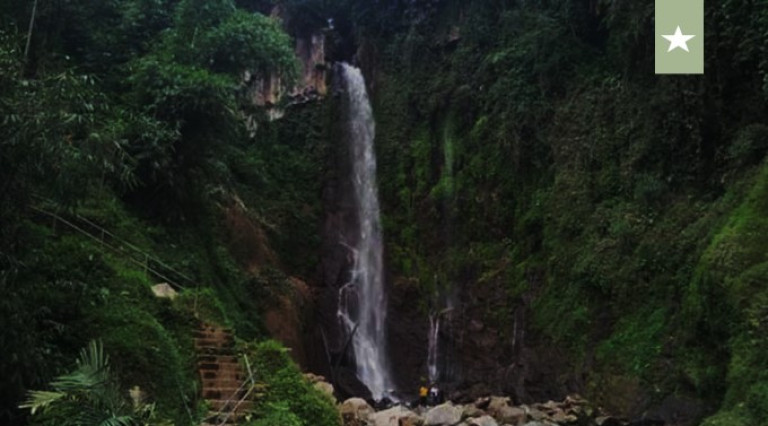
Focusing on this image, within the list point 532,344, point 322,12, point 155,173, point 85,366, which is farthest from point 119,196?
point 322,12

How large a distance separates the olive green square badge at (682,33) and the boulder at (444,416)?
7482 mm

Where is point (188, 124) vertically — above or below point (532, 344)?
above

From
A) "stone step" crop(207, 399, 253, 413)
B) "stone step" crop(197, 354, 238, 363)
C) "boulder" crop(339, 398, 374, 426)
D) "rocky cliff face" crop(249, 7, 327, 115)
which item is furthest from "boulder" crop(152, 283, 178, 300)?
"rocky cliff face" crop(249, 7, 327, 115)

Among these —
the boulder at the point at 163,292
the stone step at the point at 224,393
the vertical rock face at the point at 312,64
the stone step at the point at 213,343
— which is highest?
the vertical rock face at the point at 312,64

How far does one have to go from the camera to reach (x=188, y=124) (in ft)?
43.1

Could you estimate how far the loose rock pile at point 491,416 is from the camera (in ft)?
37.5

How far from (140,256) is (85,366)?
6.23 meters

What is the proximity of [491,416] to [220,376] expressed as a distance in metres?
5.56

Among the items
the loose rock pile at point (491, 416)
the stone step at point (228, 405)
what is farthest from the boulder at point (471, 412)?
the stone step at point (228, 405)

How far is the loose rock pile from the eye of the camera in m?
11.4

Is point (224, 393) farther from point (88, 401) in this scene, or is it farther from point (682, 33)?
point (682, 33)

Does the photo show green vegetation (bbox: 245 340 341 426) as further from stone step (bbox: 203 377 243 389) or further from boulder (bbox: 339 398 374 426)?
boulder (bbox: 339 398 374 426)

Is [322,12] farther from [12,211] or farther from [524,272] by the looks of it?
[12,211]

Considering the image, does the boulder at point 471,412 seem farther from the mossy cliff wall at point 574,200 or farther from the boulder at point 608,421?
the mossy cliff wall at point 574,200
